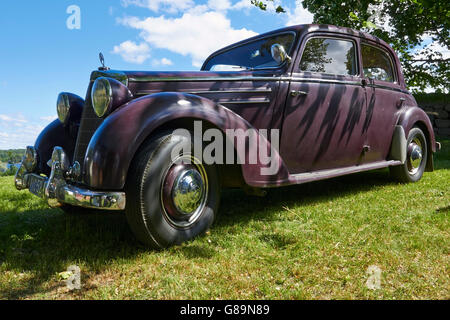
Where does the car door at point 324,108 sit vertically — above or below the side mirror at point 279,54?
below

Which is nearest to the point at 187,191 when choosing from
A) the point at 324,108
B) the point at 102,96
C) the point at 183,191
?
the point at 183,191

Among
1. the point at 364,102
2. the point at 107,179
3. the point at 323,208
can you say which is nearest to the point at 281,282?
the point at 107,179

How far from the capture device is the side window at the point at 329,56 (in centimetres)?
362

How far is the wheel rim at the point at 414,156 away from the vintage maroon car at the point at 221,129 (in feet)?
0.87

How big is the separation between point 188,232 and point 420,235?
6.08 feet

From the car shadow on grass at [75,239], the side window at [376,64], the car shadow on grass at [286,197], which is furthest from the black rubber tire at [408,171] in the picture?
the car shadow on grass at [75,239]

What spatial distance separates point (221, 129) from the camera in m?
2.76

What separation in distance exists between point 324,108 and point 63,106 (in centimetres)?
264

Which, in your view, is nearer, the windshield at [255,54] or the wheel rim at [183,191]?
the wheel rim at [183,191]

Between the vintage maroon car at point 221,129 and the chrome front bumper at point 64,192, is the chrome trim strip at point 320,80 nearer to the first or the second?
the vintage maroon car at point 221,129

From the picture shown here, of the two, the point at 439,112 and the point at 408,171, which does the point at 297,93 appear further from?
the point at 439,112

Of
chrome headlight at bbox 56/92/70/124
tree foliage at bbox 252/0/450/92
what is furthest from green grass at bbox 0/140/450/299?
tree foliage at bbox 252/0/450/92
